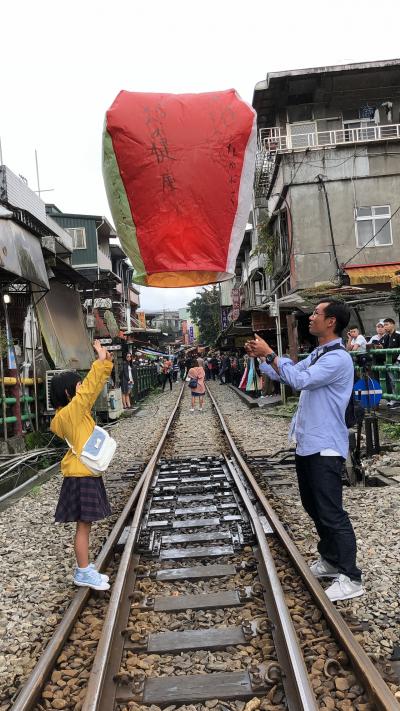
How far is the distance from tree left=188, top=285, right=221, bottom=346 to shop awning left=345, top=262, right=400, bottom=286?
130 ft

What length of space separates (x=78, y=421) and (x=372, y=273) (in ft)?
60.0

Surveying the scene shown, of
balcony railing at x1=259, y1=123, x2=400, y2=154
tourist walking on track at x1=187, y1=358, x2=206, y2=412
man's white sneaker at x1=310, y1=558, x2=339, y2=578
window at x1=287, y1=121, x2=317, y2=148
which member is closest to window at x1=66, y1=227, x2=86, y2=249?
balcony railing at x1=259, y1=123, x2=400, y2=154

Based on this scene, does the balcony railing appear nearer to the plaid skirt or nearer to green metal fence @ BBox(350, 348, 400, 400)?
green metal fence @ BBox(350, 348, 400, 400)

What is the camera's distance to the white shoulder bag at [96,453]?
416 cm

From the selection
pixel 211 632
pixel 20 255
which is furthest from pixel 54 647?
pixel 20 255

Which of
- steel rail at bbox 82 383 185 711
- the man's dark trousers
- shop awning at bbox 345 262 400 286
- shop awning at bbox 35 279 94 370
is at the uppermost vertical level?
shop awning at bbox 345 262 400 286

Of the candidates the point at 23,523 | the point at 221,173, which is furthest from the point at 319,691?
the point at 23,523

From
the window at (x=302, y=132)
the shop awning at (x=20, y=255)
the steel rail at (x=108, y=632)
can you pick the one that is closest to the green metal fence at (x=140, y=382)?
the window at (x=302, y=132)

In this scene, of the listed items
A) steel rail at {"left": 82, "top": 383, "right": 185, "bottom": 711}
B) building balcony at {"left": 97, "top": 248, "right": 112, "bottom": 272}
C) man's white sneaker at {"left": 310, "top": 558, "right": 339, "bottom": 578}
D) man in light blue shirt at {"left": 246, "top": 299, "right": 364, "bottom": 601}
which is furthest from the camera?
building balcony at {"left": 97, "top": 248, "right": 112, "bottom": 272}

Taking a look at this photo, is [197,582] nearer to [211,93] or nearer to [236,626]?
[236,626]

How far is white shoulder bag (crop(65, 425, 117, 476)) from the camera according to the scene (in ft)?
13.6

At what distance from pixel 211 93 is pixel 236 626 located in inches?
168

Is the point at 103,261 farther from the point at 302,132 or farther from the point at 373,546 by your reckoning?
A: the point at 373,546

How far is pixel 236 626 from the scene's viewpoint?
3.61m
